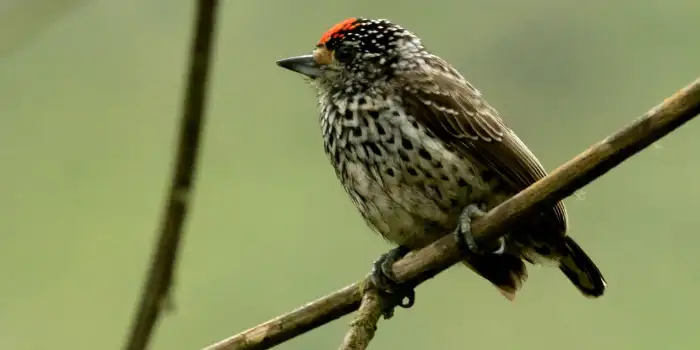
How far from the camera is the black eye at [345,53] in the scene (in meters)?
3.07

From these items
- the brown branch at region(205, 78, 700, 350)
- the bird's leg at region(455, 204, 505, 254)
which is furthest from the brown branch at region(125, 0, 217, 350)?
the bird's leg at region(455, 204, 505, 254)

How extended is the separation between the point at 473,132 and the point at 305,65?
0.51 metres

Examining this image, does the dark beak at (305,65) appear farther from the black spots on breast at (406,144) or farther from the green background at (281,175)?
the green background at (281,175)

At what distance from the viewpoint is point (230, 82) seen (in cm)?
586

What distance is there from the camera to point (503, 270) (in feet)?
10.3

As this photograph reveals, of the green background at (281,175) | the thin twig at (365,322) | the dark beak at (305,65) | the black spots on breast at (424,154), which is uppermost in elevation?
the dark beak at (305,65)

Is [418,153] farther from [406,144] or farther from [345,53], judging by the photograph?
[345,53]

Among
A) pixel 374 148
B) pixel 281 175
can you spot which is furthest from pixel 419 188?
pixel 281 175

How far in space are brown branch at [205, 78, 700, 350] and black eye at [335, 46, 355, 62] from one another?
2.27 feet

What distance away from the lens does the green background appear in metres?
4.61

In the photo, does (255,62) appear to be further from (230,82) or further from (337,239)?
(337,239)

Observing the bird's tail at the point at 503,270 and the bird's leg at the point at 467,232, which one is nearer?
the bird's leg at the point at 467,232

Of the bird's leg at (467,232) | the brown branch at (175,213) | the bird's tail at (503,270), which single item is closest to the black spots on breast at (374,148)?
the bird's leg at (467,232)

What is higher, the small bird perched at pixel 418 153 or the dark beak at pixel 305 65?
the dark beak at pixel 305 65
